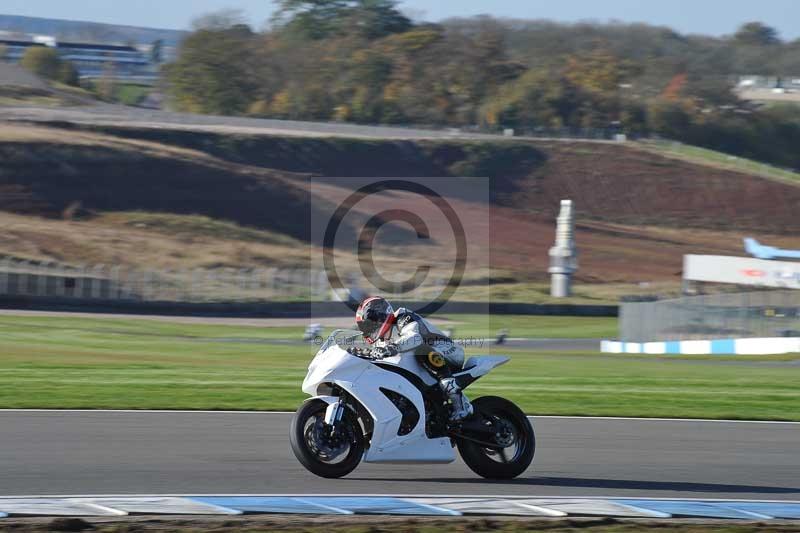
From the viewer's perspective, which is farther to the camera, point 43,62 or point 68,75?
point 68,75

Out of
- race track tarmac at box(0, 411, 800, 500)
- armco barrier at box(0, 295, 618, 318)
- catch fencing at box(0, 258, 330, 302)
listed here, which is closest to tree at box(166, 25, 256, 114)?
catch fencing at box(0, 258, 330, 302)

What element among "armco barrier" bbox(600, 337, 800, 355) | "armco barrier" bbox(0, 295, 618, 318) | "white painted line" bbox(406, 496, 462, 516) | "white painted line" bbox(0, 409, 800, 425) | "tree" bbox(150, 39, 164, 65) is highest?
"tree" bbox(150, 39, 164, 65)

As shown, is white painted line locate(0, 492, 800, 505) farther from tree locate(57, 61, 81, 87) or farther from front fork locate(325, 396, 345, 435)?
tree locate(57, 61, 81, 87)

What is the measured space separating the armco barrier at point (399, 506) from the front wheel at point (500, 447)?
0.82 metres

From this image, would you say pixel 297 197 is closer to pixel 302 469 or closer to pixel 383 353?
pixel 302 469

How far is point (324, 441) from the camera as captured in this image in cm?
951

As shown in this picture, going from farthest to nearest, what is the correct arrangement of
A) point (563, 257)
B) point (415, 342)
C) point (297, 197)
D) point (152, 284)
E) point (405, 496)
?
point (297, 197) → point (563, 257) → point (152, 284) → point (415, 342) → point (405, 496)

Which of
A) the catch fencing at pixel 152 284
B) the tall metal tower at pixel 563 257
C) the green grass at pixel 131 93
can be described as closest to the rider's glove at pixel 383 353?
the catch fencing at pixel 152 284

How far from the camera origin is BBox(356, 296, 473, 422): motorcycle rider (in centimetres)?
959

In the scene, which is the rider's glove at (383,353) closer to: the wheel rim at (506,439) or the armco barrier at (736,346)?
the wheel rim at (506,439)

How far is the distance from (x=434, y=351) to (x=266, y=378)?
10490 mm

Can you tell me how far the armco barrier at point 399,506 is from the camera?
325 inches

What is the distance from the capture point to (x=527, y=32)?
15850 cm

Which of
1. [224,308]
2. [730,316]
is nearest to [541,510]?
[730,316]
